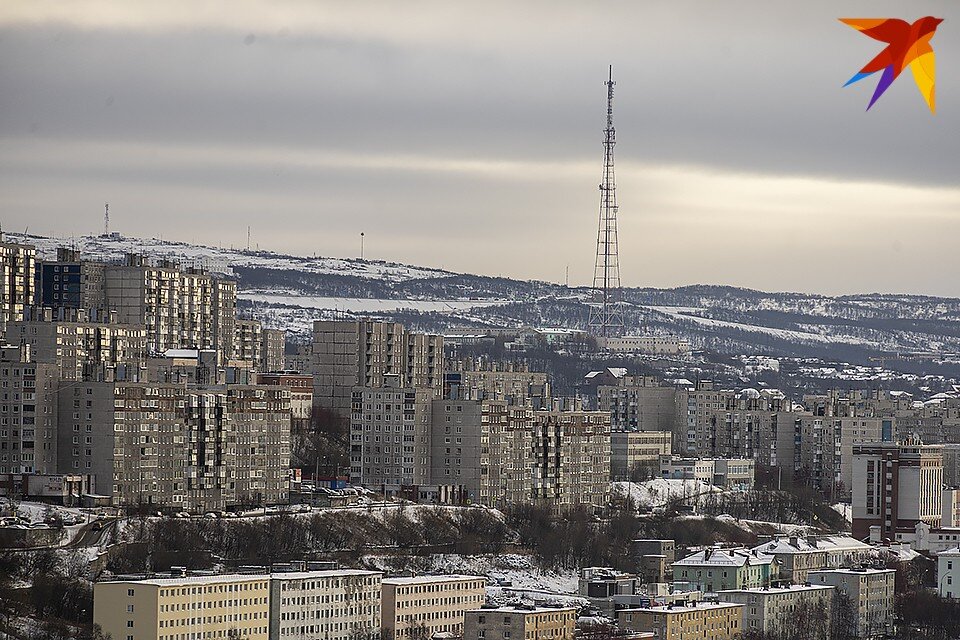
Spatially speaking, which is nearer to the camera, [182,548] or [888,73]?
[888,73]

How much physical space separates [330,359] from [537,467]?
817 centimetres

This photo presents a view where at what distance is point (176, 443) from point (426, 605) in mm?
12998

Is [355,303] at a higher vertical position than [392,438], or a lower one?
higher

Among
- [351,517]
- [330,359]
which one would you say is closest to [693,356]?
[330,359]

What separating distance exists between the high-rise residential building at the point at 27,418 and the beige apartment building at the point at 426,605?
38.9 ft

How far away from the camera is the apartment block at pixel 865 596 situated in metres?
62.8

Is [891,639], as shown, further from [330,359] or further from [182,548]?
[330,359]

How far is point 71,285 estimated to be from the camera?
294 ft

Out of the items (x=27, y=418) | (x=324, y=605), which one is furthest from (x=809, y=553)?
(x=324, y=605)

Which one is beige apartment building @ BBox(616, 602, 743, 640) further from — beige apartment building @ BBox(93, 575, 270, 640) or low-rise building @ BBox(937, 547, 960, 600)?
low-rise building @ BBox(937, 547, 960, 600)

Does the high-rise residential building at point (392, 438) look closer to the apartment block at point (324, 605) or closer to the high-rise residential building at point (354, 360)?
the high-rise residential building at point (354, 360)

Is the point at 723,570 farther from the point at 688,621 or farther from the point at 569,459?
the point at 569,459

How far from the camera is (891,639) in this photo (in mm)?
61500

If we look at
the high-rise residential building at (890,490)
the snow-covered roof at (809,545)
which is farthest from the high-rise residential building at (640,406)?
the snow-covered roof at (809,545)
